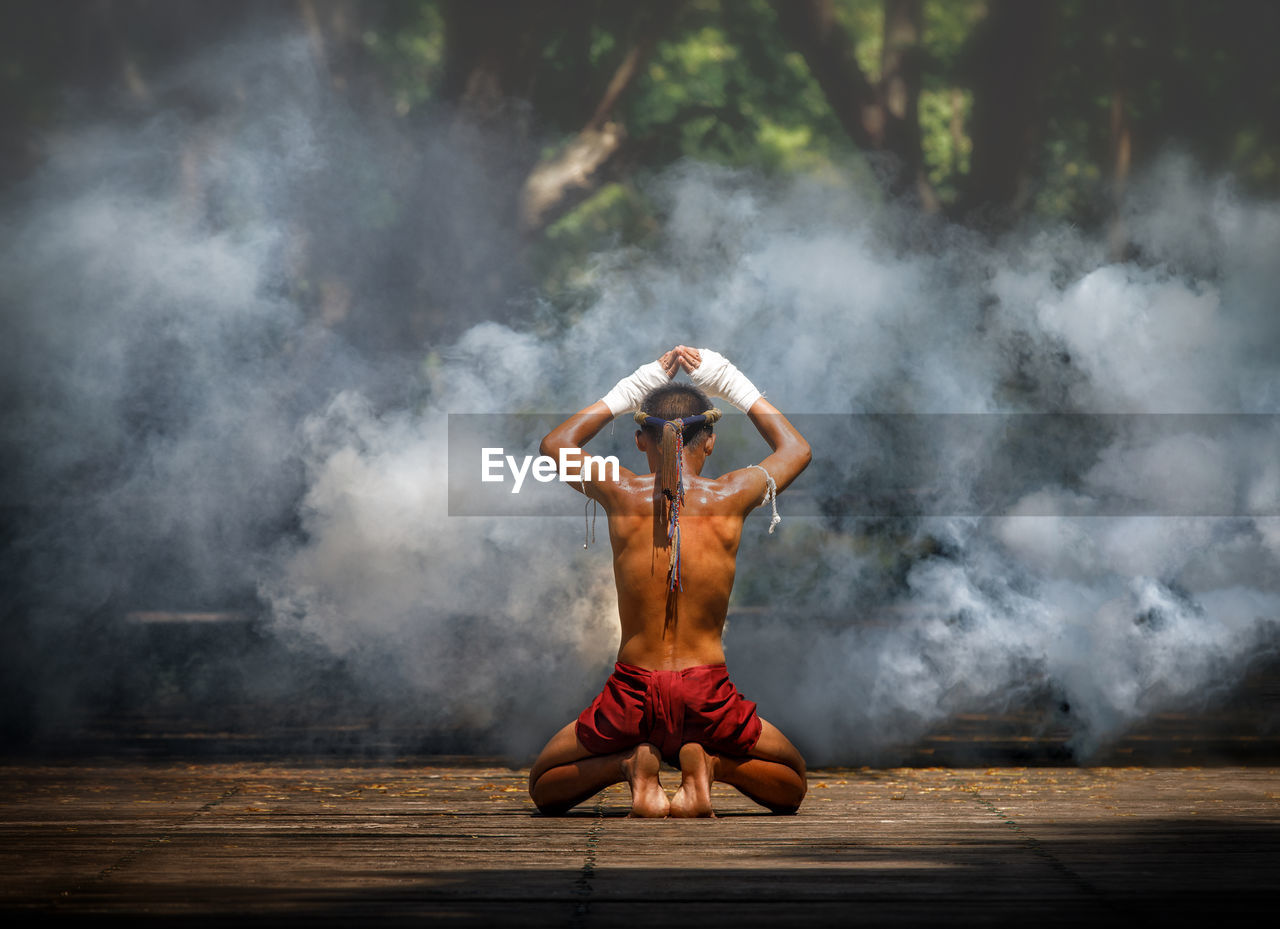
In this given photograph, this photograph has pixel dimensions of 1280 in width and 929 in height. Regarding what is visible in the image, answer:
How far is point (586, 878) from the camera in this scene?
2.83 metres

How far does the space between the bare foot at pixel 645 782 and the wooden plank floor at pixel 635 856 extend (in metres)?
0.10

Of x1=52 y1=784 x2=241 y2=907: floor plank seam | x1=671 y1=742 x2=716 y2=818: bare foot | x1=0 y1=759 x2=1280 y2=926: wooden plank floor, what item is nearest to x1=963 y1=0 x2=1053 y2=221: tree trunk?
x1=0 y1=759 x2=1280 y2=926: wooden plank floor

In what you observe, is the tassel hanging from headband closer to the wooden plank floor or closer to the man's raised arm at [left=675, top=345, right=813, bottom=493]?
the man's raised arm at [left=675, top=345, right=813, bottom=493]

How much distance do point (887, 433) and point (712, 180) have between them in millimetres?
1727

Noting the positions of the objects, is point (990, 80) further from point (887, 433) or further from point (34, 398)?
point (34, 398)

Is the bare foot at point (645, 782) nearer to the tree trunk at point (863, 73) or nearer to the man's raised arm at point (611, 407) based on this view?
the man's raised arm at point (611, 407)

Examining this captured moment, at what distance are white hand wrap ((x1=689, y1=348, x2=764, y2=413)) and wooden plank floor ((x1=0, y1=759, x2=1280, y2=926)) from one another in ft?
3.92

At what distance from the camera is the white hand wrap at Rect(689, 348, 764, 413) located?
14.0 ft

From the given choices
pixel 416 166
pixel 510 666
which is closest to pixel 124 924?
pixel 510 666

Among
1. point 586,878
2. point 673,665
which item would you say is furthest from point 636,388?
point 586,878

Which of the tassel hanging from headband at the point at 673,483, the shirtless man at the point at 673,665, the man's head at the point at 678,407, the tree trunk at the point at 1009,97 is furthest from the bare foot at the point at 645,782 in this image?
the tree trunk at the point at 1009,97

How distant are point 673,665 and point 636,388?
814 millimetres
